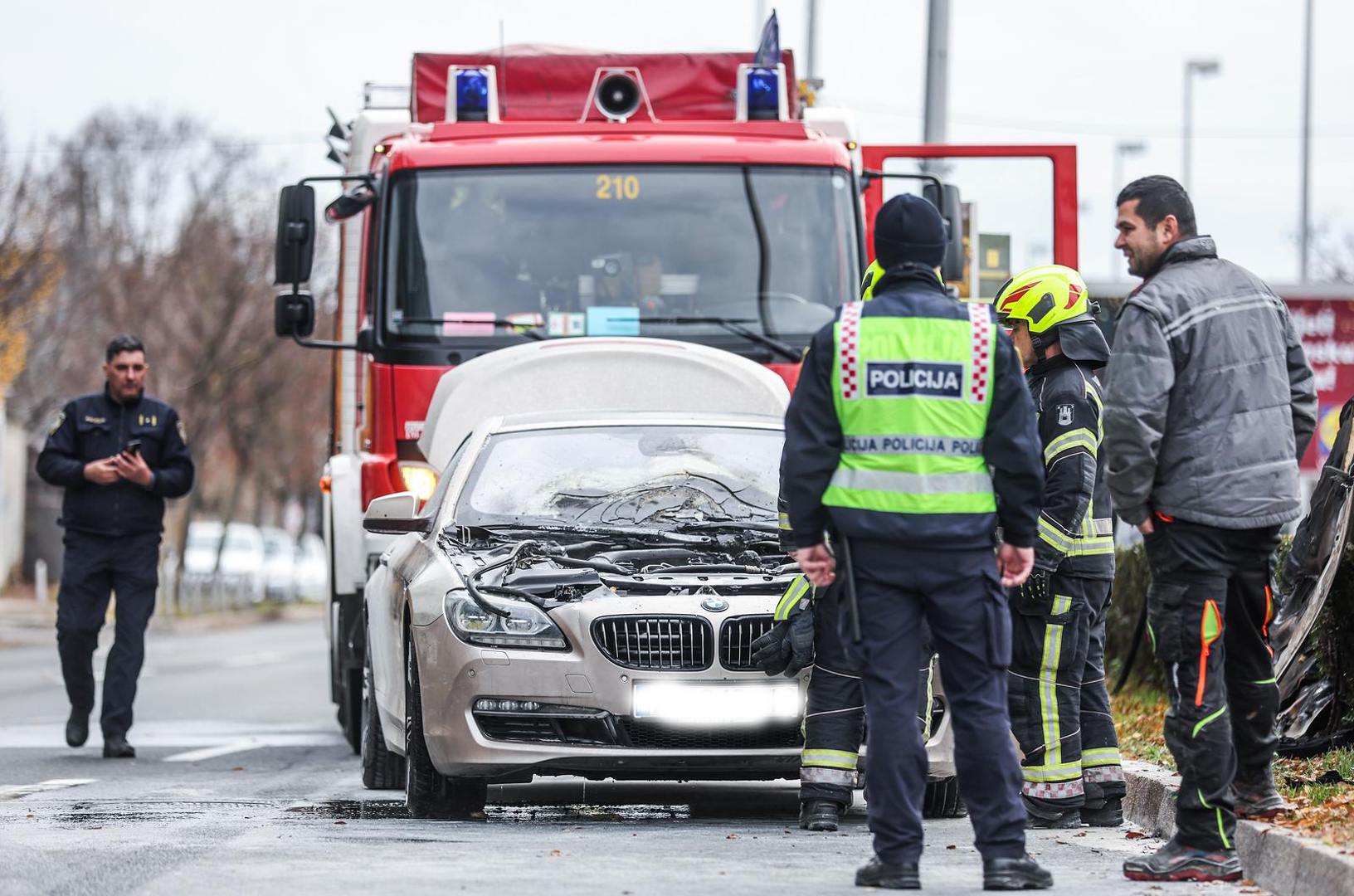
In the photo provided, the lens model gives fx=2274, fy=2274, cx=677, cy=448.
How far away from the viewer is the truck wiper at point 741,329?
37.3ft

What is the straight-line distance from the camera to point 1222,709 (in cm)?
633

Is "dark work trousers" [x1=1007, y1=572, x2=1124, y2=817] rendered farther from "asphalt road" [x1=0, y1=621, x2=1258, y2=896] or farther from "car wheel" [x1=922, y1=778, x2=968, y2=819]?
"car wheel" [x1=922, y1=778, x2=968, y2=819]

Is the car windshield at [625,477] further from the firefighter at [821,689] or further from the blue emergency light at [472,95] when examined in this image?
the blue emergency light at [472,95]

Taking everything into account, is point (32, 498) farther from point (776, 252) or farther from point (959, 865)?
point (959, 865)

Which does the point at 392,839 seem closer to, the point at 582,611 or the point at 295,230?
the point at 582,611

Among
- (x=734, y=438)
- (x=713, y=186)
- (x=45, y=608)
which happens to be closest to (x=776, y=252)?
(x=713, y=186)

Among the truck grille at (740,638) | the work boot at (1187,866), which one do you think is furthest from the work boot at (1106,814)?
the work boot at (1187,866)

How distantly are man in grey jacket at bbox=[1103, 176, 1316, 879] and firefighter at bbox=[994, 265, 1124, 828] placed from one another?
1.20 meters

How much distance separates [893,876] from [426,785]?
2.49 metres

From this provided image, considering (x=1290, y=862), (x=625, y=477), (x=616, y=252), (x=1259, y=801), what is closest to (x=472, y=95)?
(x=616, y=252)

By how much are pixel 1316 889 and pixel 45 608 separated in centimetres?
3635

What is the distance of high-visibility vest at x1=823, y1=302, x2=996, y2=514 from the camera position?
605cm

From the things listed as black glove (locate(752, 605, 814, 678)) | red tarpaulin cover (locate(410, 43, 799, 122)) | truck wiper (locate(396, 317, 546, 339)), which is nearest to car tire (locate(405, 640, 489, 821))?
black glove (locate(752, 605, 814, 678))

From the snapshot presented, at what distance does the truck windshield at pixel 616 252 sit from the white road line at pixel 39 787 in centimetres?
275
